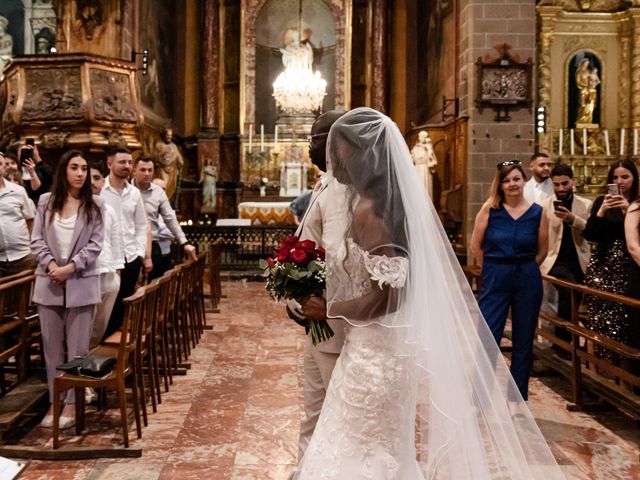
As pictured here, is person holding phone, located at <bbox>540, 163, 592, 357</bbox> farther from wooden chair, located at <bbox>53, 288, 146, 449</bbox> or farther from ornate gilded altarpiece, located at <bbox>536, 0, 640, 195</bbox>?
ornate gilded altarpiece, located at <bbox>536, 0, 640, 195</bbox>

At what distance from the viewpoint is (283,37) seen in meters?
19.0

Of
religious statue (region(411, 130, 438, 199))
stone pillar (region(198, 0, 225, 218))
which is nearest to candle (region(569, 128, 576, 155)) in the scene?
religious statue (region(411, 130, 438, 199))

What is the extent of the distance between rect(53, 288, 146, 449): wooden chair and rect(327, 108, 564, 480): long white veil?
1.87 metres

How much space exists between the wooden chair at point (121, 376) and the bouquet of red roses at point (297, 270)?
61.5 inches

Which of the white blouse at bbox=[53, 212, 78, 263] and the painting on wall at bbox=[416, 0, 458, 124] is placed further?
the painting on wall at bbox=[416, 0, 458, 124]

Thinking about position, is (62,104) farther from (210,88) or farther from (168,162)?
(210,88)

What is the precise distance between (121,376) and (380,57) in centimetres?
1549

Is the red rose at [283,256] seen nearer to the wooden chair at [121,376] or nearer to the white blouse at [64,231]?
the wooden chair at [121,376]

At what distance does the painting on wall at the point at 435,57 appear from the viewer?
14.2 m

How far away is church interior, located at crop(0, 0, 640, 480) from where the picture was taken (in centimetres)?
435

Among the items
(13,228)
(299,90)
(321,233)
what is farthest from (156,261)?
(299,90)

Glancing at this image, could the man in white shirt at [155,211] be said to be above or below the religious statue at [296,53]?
below

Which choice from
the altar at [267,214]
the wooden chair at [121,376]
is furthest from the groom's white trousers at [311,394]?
the altar at [267,214]

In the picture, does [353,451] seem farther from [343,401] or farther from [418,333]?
[418,333]
